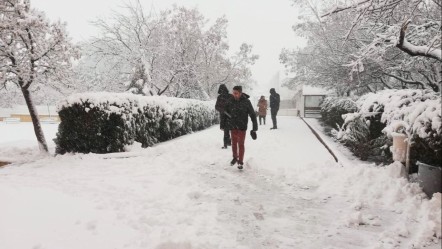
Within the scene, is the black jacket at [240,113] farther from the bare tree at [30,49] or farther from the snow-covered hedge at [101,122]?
the bare tree at [30,49]

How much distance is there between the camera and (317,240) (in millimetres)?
3801

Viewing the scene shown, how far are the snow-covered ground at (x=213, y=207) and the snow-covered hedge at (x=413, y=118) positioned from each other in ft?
1.92

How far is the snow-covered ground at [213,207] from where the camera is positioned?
371cm

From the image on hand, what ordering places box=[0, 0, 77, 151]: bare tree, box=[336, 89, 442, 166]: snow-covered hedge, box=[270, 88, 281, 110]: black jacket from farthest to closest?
box=[270, 88, 281, 110]: black jacket
box=[0, 0, 77, 151]: bare tree
box=[336, 89, 442, 166]: snow-covered hedge

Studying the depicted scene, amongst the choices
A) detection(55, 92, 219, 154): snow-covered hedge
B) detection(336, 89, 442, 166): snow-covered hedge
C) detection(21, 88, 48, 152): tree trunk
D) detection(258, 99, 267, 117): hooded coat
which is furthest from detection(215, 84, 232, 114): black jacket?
detection(258, 99, 267, 117): hooded coat

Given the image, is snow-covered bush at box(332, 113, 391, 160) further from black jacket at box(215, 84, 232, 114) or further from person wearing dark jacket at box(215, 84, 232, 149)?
black jacket at box(215, 84, 232, 114)

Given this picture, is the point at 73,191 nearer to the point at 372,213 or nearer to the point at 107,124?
the point at 107,124

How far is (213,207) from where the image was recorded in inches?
192

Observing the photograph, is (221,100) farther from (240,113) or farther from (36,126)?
(36,126)

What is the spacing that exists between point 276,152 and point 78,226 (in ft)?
20.9

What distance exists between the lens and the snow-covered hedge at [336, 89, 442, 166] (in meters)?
4.63

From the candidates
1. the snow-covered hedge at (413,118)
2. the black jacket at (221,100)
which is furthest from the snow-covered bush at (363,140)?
the black jacket at (221,100)

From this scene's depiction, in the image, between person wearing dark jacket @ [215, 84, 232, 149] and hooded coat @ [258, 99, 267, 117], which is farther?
hooded coat @ [258, 99, 267, 117]

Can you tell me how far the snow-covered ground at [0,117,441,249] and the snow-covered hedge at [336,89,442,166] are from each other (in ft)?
1.92
